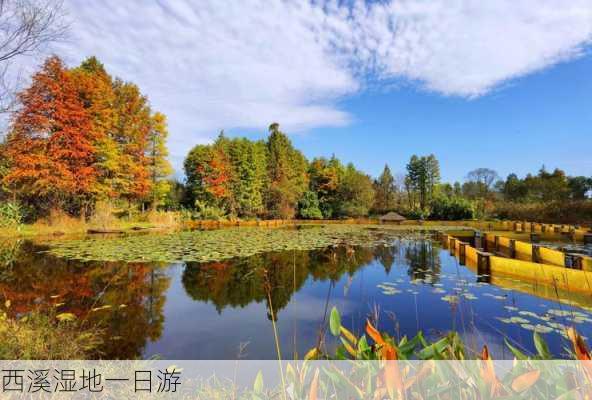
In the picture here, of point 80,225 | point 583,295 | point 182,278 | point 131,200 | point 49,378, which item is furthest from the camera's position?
point 131,200

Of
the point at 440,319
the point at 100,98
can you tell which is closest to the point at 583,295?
the point at 440,319

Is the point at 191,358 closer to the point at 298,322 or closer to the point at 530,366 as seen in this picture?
the point at 298,322

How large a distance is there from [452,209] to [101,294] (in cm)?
2571

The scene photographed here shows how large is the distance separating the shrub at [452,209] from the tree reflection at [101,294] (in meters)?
23.8

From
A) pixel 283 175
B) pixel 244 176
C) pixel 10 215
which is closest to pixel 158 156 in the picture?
pixel 244 176

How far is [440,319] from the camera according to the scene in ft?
12.6

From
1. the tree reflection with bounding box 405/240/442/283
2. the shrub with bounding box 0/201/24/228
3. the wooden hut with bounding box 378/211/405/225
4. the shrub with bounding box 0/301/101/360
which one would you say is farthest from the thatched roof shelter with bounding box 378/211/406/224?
the shrub with bounding box 0/301/101/360

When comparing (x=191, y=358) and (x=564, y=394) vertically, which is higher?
(x=564, y=394)

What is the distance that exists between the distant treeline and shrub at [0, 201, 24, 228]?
50 mm

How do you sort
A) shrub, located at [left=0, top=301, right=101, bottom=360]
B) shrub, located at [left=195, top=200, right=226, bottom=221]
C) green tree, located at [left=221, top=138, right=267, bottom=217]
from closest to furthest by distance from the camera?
shrub, located at [left=0, top=301, right=101, bottom=360]
shrub, located at [left=195, top=200, right=226, bottom=221]
green tree, located at [left=221, top=138, right=267, bottom=217]

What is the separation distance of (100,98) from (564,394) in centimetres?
1860

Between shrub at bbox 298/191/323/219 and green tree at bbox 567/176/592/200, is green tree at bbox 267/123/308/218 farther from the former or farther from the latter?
green tree at bbox 567/176/592/200

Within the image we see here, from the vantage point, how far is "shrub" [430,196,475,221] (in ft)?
79.6

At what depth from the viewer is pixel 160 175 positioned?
2030cm
